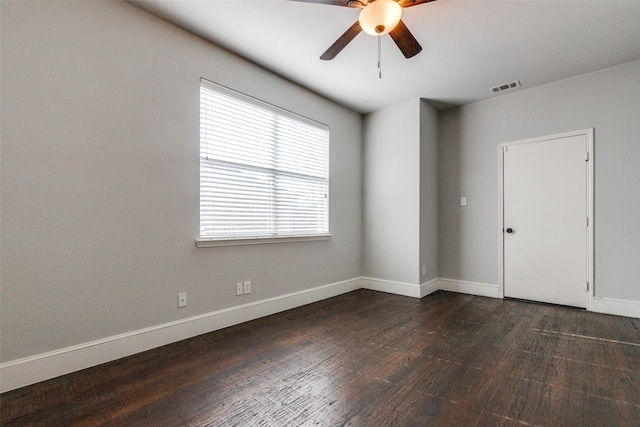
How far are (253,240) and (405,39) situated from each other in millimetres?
2251

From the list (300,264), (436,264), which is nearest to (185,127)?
(300,264)

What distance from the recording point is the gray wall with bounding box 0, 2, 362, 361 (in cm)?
183

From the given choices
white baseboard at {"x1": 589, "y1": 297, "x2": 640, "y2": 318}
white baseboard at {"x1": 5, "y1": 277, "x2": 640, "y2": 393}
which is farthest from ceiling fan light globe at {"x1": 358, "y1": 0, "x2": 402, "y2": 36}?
white baseboard at {"x1": 589, "y1": 297, "x2": 640, "y2": 318}

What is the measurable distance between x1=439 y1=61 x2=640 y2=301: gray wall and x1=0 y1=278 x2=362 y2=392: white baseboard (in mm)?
2710

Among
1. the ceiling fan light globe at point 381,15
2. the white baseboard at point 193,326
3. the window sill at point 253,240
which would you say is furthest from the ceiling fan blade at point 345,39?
the white baseboard at point 193,326

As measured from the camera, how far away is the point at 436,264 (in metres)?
4.43

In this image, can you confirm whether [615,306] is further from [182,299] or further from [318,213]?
[182,299]

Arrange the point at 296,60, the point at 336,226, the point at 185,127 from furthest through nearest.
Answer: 1. the point at 336,226
2. the point at 296,60
3. the point at 185,127

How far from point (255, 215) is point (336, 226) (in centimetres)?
140

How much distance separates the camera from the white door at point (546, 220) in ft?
11.3

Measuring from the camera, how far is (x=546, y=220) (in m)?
3.67

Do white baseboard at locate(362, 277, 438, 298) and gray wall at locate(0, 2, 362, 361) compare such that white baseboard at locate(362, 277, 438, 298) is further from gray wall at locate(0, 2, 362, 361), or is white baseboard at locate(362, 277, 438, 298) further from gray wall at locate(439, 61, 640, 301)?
gray wall at locate(0, 2, 362, 361)

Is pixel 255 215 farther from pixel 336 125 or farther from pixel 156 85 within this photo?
pixel 336 125

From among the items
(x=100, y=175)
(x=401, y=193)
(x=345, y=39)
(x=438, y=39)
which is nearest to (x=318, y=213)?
(x=401, y=193)
